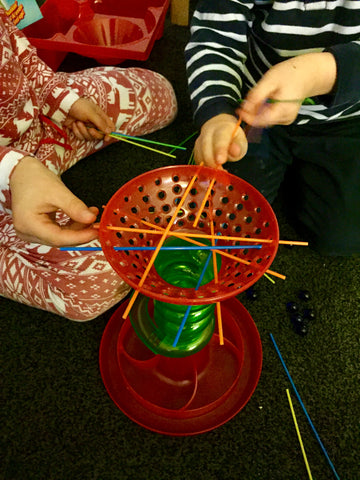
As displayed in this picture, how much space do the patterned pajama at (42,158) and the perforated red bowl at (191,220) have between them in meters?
0.20

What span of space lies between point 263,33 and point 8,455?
3.01ft

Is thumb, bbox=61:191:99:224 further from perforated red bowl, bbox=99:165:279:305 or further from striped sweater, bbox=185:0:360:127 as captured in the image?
striped sweater, bbox=185:0:360:127

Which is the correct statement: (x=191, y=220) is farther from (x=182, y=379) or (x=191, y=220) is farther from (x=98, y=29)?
(x=98, y=29)

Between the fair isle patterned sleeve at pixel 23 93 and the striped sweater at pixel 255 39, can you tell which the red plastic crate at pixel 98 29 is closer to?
the fair isle patterned sleeve at pixel 23 93

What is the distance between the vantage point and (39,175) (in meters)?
0.60

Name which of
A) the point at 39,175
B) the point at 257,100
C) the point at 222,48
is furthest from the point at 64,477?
the point at 222,48

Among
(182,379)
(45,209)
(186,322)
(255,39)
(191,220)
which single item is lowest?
(182,379)

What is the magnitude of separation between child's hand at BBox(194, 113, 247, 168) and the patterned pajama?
30 cm

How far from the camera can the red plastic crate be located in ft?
3.88

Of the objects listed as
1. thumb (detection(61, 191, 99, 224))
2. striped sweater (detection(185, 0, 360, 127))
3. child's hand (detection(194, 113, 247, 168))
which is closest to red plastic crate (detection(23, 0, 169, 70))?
striped sweater (detection(185, 0, 360, 127))

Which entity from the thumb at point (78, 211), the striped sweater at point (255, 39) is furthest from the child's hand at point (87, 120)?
the thumb at point (78, 211)

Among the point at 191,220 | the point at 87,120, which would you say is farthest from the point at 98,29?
the point at 191,220

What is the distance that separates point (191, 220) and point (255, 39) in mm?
417

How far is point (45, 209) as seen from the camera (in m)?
0.57
